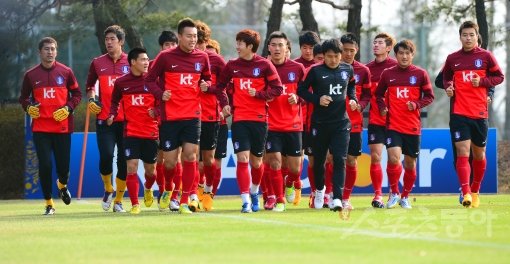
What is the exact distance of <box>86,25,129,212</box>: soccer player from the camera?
18109 mm

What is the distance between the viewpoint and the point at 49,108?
17.8 meters

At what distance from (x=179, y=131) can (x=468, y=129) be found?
12.4 ft

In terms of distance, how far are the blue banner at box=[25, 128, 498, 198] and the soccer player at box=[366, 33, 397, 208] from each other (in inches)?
229

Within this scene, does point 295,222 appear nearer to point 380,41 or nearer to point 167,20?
point 380,41

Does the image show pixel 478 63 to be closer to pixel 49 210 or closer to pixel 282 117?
pixel 282 117

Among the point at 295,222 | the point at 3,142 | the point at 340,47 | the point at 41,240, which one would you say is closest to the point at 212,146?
the point at 340,47

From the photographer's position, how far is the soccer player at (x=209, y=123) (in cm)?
1756

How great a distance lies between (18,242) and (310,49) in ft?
23.5

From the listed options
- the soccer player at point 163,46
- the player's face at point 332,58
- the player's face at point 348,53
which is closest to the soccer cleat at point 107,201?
the soccer player at point 163,46

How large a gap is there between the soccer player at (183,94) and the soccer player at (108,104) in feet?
6.49

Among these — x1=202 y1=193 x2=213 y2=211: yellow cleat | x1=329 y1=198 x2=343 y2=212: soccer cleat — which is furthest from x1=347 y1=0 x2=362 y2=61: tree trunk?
x1=329 y1=198 x2=343 y2=212: soccer cleat

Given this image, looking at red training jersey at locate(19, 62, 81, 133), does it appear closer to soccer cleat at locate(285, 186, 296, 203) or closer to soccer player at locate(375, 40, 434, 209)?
soccer cleat at locate(285, 186, 296, 203)

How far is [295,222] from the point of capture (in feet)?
47.1

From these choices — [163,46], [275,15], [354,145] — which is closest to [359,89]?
[354,145]
